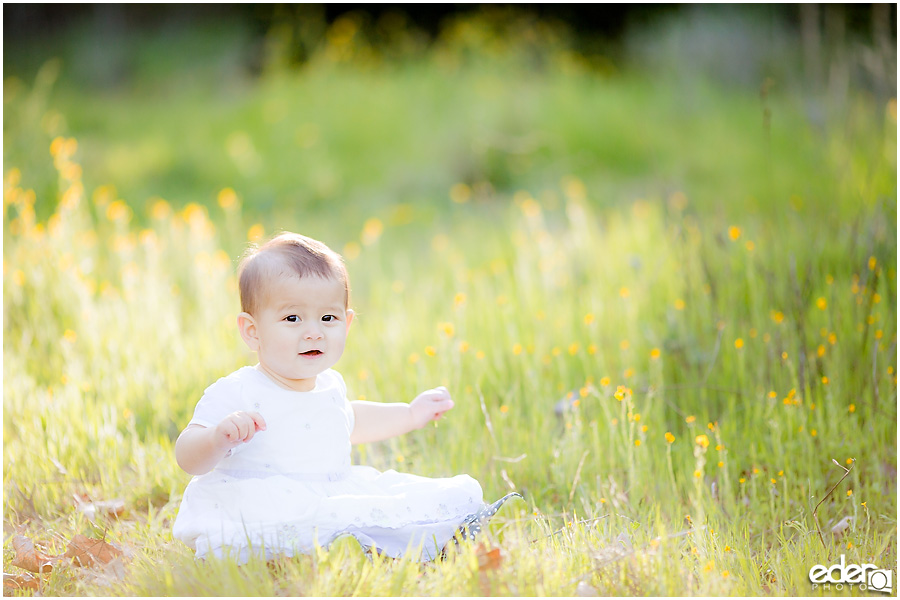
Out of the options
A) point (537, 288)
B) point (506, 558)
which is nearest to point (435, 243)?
point (537, 288)

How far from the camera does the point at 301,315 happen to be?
73.0 inches

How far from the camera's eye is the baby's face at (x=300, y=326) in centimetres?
184

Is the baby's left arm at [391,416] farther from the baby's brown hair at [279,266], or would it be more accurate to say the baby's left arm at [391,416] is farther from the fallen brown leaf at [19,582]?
the fallen brown leaf at [19,582]

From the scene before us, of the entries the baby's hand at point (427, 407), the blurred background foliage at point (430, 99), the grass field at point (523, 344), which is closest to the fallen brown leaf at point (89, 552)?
the grass field at point (523, 344)

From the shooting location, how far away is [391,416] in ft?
6.93

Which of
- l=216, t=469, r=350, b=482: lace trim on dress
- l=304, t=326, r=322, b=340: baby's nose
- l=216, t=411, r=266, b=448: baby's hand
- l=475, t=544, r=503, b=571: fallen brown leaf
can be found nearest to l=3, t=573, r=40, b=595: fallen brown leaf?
l=216, t=469, r=350, b=482: lace trim on dress

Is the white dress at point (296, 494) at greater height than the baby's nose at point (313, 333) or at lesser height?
lesser

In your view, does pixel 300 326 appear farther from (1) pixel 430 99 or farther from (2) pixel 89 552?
(1) pixel 430 99

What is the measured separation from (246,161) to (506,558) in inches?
199

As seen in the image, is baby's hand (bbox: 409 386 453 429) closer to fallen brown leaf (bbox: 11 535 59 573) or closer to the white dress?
the white dress

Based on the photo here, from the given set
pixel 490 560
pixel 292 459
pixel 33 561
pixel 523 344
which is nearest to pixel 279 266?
pixel 292 459

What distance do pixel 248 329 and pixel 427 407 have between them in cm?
53

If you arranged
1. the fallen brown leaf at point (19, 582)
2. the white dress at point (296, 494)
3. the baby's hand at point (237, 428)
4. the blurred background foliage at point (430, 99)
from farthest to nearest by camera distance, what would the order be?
the blurred background foliage at point (430, 99)
the fallen brown leaf at point (19, 582)
the white dress at point (296, 494)
the baby's hand at point (237, 428)

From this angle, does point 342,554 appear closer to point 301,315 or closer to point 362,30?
point 301,315
